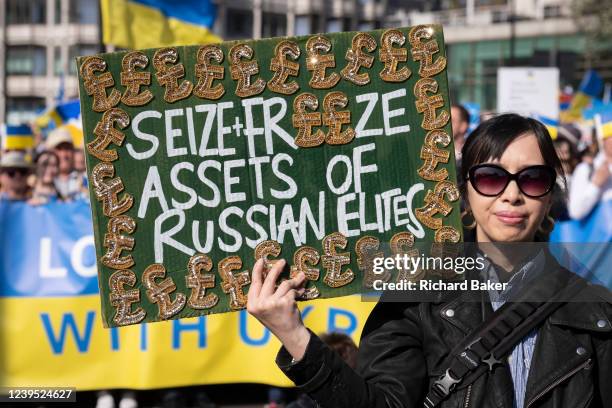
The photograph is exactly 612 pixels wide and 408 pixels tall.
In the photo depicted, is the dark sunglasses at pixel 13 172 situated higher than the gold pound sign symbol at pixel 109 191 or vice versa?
the gold pound sign symbol at pixel 109 191

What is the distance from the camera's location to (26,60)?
226 feet

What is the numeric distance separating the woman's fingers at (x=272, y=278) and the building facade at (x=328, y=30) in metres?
49.1

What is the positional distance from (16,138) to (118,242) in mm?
8597

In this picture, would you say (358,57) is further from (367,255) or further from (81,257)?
(81,257)

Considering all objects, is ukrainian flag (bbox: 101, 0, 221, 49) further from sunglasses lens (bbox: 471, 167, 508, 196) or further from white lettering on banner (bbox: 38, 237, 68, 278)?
sunglasses lens (bbox: 471, 167, 508, 196)

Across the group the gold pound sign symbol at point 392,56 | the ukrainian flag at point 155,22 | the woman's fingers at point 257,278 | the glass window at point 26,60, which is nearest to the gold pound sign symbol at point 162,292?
the woman's fingers at point 257,278

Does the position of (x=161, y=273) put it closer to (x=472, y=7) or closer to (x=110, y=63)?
(x=110, y=63)

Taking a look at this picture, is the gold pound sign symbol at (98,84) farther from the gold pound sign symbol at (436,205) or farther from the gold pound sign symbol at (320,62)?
the gold pound sign symbol at (436,205)

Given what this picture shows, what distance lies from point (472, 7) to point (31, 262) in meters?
58.5

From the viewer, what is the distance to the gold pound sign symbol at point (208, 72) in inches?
103

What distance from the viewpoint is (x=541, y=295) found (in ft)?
7.86

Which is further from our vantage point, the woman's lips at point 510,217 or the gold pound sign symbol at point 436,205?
the gold pound sign symbol at point 436,205

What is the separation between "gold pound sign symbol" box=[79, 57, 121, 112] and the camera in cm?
257

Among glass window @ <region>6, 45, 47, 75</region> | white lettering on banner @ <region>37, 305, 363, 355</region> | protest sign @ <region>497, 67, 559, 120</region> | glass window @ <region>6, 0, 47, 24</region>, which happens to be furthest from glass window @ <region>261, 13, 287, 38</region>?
white lettering on banner @ <region>37, 305, 363, 355</region>
